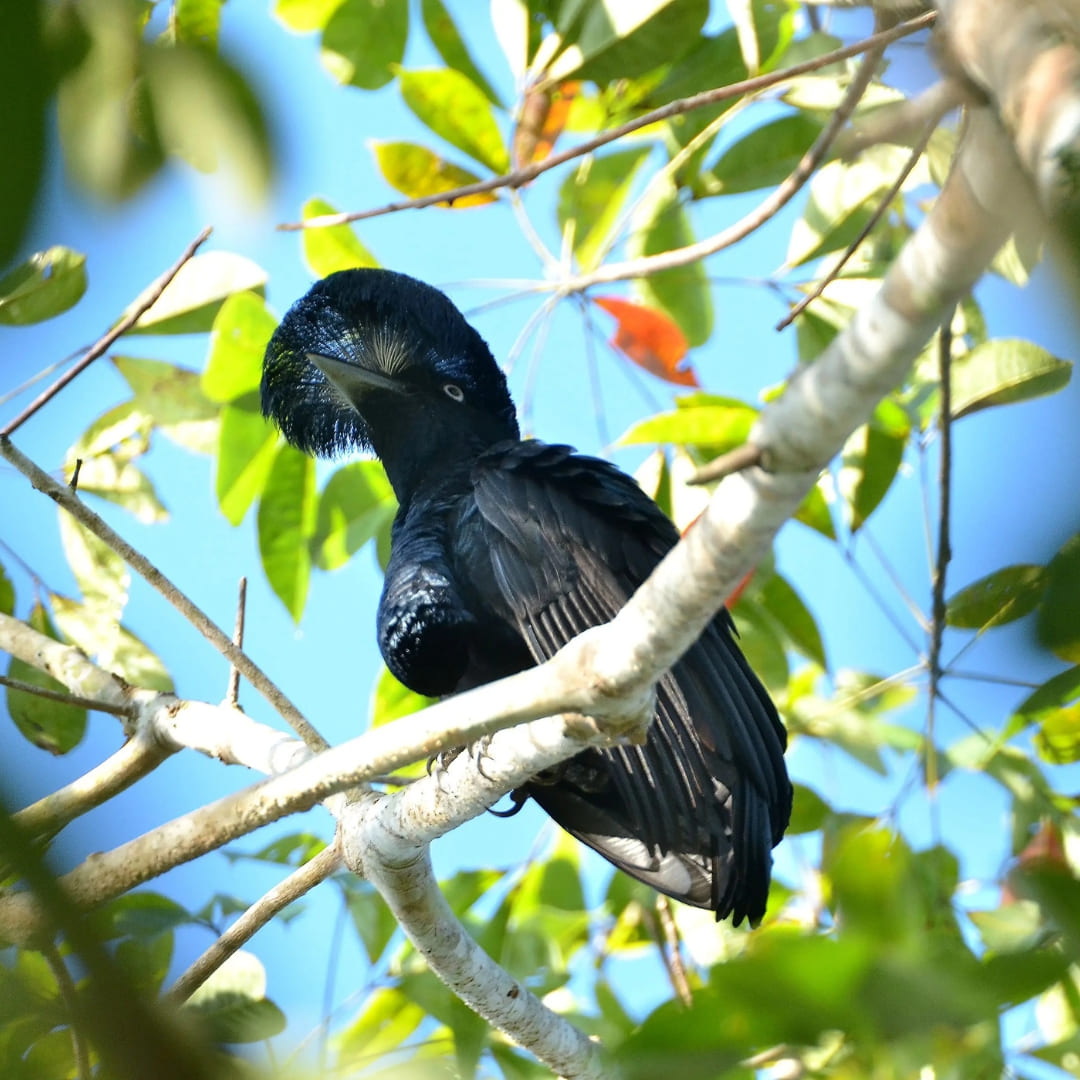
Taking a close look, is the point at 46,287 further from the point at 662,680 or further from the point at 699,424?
the point at 699,424

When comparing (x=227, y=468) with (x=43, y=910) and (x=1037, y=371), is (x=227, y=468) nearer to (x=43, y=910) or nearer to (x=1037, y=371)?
(x=1037, y=371)

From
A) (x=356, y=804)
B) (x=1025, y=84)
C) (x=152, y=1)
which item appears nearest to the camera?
(x=1025, y=84)

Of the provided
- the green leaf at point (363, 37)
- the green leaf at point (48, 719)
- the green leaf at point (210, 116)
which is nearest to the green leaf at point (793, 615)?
the green leaf at point (363, 37)

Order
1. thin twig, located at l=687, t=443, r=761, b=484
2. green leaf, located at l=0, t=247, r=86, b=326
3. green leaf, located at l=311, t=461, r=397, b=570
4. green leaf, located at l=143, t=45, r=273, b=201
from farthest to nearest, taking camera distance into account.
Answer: green leaf, located at l=311, t=461, r=397, b=570, thin twig, located at l=687, t=443, r=761, b=484, green leaf, located at l=0, t=247, r=86, b=326, green leaf, located at l=143, t=45, r=273, b=201

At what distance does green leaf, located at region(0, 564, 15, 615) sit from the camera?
3410mm

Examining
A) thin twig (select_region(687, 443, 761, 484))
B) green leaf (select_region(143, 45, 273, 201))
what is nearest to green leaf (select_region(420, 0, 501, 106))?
thin twig (select_region(687, 443, 761, 484))

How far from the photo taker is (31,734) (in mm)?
2955

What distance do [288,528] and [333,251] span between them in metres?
0.83

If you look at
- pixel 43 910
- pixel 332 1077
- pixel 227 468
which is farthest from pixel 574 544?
pixel 43 910

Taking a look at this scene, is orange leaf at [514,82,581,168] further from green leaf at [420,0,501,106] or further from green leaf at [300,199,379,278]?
green leaf at [300,199,379,278]

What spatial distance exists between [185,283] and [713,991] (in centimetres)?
301

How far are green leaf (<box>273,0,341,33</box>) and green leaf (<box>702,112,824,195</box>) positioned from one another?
1152 millimetres

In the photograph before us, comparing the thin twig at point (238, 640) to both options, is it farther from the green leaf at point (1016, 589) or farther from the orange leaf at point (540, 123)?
the green leaf at point (1016, 589)

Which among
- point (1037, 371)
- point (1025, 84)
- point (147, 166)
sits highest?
point (1037, 371)
